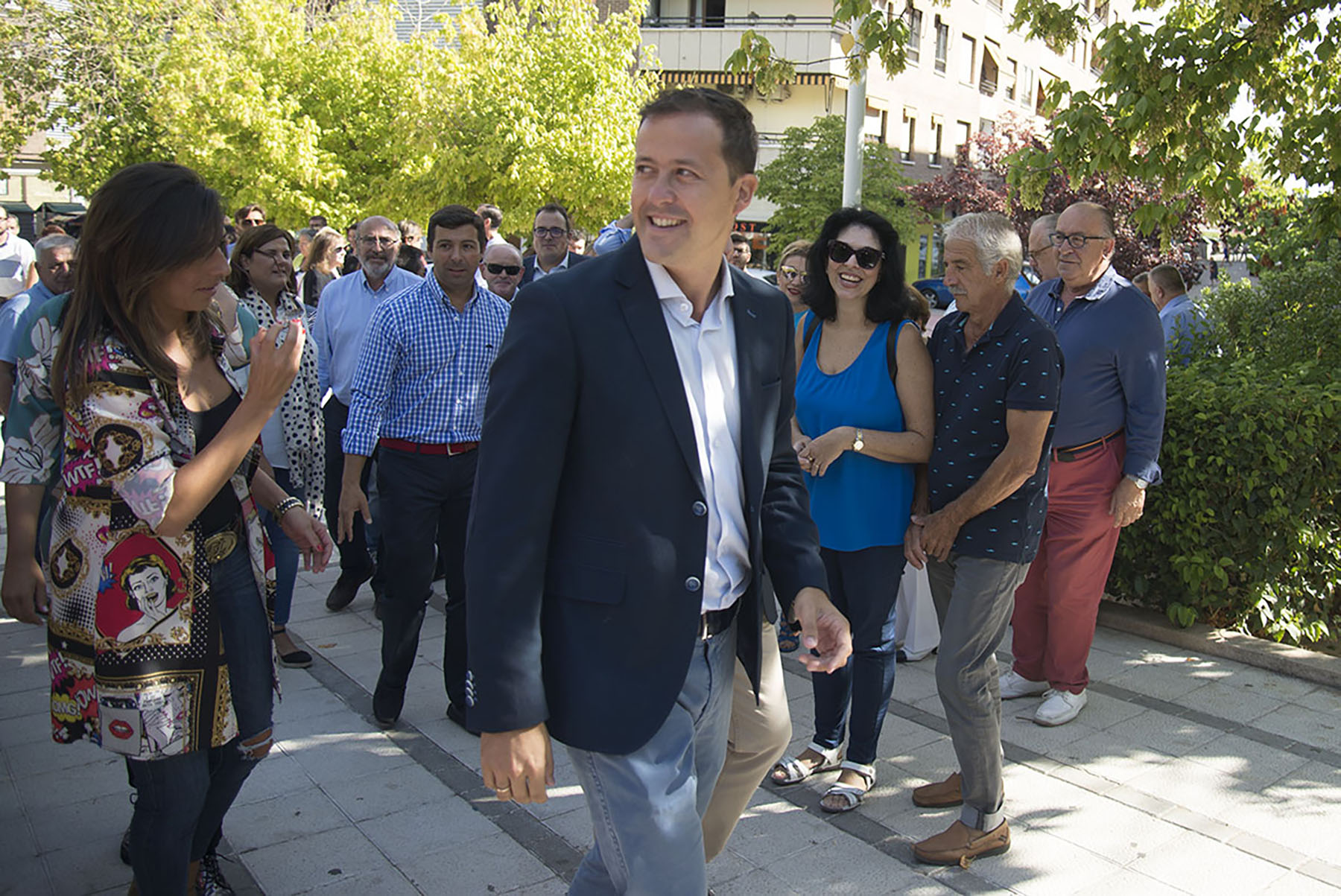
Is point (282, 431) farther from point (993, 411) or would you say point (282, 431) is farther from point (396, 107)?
point (396, 107)

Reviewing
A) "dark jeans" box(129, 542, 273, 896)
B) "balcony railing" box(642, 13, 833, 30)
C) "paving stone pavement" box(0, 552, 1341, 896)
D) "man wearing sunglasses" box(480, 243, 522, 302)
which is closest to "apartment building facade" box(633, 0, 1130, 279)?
"balcony railing" box(642, 13, 833, 30)

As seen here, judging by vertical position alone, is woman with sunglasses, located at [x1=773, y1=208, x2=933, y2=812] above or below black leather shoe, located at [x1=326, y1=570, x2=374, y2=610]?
above

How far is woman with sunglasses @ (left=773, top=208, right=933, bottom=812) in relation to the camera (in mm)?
4055

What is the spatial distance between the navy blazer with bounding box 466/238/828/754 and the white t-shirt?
30.4 feet

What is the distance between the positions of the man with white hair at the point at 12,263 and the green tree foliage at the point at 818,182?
2316 centimetres

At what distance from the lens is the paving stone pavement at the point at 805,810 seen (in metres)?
3.64

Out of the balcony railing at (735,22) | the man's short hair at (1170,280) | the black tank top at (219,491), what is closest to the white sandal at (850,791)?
the black tank top at (219,491)

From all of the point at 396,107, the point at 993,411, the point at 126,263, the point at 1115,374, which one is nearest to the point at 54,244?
the point at 126,263

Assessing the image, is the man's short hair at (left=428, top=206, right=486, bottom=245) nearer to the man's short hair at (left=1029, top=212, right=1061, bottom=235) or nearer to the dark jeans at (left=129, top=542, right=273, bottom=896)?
the dark jeans at (left=129, top=542, right=273, bottom=896)

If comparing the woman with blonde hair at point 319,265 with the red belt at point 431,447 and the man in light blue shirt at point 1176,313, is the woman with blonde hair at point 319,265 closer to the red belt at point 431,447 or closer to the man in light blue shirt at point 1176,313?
the red belt at point 431,447

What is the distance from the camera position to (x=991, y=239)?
3.87m

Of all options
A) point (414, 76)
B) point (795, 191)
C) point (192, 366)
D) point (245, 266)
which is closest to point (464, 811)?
point (192, 366)

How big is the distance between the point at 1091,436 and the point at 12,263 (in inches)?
369

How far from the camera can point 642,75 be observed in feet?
91.2
